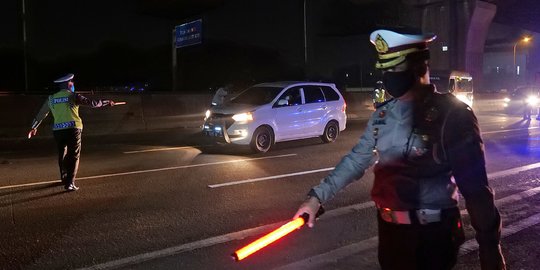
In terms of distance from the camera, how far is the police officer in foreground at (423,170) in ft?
7.31

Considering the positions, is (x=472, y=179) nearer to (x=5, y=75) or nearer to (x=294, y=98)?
(x=294, y=98)

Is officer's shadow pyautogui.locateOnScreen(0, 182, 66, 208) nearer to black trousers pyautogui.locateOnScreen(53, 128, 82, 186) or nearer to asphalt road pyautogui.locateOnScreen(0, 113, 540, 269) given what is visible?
asphalt road pyautogui.locateOnScreen(0, 113, 540, 269)

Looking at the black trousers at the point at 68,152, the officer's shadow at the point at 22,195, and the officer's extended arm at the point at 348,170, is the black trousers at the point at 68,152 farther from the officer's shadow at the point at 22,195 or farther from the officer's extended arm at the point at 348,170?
the officer's extended arm at the point at 348,170

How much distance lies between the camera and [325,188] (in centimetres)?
273

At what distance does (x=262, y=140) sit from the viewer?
1246cm

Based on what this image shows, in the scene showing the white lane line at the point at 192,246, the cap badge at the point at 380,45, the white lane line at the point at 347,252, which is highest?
the cap badge at the point at 380,45

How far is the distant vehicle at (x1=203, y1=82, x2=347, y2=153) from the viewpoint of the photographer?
12102 millimetres

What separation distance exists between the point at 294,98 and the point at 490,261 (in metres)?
11.1

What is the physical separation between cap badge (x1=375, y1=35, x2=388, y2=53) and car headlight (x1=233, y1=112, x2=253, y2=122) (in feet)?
31.1

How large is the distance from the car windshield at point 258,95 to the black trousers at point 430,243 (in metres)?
10.3

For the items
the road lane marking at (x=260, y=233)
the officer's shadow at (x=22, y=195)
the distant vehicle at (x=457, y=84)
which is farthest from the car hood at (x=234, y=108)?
the distant vehicle at (x=457, y=84)

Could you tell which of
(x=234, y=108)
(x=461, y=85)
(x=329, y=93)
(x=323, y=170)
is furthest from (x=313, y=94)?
(x=461, y=85)

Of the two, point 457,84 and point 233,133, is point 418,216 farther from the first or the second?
point 457,84

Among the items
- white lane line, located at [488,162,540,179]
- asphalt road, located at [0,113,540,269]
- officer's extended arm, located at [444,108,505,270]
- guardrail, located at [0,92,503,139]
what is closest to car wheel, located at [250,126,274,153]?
asphalt road, located at [0,113,540,269]
